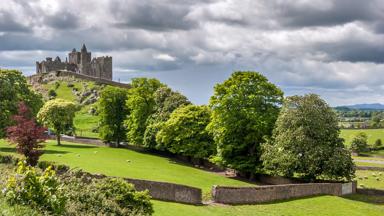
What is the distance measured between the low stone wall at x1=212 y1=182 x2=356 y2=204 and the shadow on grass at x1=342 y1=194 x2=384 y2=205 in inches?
29.9

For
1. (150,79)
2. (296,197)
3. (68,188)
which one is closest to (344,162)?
(296,197)

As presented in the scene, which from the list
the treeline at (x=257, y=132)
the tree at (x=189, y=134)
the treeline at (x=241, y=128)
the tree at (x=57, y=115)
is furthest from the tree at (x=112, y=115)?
the tree at (x=189, y=134)

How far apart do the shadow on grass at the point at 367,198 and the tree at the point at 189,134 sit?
72.2 feet

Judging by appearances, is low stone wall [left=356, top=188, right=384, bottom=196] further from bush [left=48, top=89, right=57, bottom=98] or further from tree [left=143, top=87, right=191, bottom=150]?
bush [left=48, top=89, right=57, bottom=98]

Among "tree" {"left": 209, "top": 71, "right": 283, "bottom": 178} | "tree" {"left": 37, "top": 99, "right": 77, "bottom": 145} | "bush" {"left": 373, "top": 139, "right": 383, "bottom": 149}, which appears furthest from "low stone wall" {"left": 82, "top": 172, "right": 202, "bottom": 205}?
"bush" {"left": 373, "top": 139, "right": 383, "bottom": 149}

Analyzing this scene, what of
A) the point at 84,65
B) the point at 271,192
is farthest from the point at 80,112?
the point at 271,192

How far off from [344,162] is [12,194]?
3582cm

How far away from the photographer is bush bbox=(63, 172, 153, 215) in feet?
62.1

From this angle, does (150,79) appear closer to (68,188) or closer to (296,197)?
(296,197)

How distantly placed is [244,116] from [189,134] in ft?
47.2

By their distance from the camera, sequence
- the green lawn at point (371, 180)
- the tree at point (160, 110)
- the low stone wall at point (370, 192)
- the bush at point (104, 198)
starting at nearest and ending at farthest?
the bush at point (104, 198), the low stone wall at point (370, 192), the green lawn at point (371, 180), the tree at point (160, 110)

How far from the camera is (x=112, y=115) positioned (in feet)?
264

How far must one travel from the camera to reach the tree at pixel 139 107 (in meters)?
74.8

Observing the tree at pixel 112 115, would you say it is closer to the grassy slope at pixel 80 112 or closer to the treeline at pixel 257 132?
the treeline at pixel 257 132
